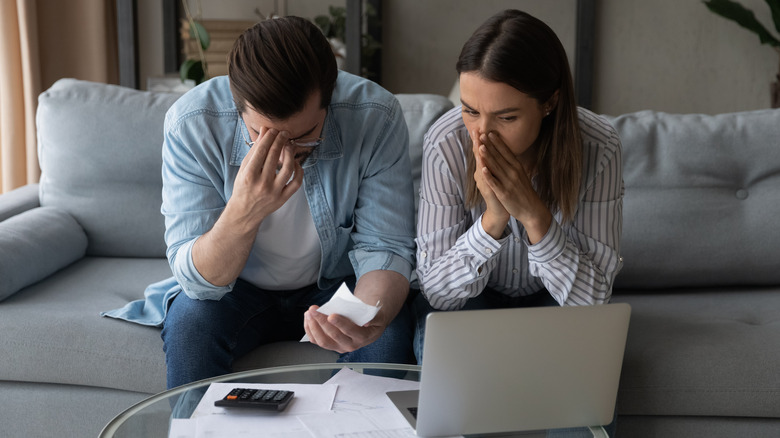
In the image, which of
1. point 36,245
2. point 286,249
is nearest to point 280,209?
point 286,249

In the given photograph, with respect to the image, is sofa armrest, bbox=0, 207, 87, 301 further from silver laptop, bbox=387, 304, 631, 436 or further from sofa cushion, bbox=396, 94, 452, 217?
silver laptop, bbox=387, 304, 631, 436

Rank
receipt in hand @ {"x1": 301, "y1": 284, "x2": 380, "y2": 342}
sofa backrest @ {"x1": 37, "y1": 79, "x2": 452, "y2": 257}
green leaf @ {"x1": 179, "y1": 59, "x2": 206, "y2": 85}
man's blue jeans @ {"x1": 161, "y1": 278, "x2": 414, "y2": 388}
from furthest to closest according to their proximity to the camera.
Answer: green leaf @ {"x1": 179, "y1": 59, "x2": 206, "y2": 85} < sofa backrest @ {"x1": 37, "y1": 79, "x2": 452, "y2": 257} < man's blue jeans @ {"x1": 161, "y1": 278, "x2": 414, "y2": 388} < receipt in hand @ {"x1": 301, "y1": 284, "x2": 380, "y2": 342}

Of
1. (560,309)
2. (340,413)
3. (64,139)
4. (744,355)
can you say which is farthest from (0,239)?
(744,355)

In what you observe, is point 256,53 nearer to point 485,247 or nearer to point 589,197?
point 485,247

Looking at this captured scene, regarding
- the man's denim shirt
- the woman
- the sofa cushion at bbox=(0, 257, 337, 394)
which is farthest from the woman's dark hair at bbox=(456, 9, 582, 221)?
the sofa cushion at bbox=(0, 257, 337, 394)

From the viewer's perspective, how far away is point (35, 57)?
286cm

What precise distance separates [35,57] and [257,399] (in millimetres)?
2285

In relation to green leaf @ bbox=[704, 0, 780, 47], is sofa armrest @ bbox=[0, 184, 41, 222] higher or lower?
lower

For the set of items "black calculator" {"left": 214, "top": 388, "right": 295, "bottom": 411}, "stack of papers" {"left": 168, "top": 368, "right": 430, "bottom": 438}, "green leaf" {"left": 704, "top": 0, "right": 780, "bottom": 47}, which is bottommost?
"stack of papers" {"left": 168, "top": 368, "right": 430, "bottom": 438}

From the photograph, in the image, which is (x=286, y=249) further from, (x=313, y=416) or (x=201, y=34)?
(x=201, y=34)

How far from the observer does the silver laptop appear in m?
0.90

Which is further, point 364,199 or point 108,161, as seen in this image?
point 108,161

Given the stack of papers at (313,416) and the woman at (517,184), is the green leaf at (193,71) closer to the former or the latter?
the woman at (517,184)

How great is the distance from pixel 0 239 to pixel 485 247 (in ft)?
3.44
